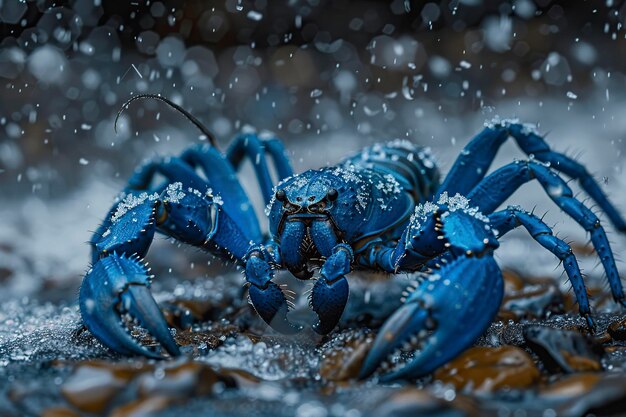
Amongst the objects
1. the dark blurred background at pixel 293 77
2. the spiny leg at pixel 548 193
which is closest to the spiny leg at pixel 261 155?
the spiny leg at pixel 548 193

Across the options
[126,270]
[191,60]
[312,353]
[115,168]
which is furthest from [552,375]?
[191,60]

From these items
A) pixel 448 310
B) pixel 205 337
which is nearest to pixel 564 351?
pixel 448 310

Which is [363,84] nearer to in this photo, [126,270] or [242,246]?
[242,246]

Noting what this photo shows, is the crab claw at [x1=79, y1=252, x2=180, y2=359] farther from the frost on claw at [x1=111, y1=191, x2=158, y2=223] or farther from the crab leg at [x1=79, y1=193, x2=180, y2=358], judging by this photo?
the frost on claw at [x1=111, y1=191, x2=158, y2=223]

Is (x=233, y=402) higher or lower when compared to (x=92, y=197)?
lower

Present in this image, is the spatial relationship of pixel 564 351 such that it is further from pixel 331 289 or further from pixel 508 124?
pixel 508 124

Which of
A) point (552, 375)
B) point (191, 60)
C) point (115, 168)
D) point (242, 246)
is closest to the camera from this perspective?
point (552, 375)
